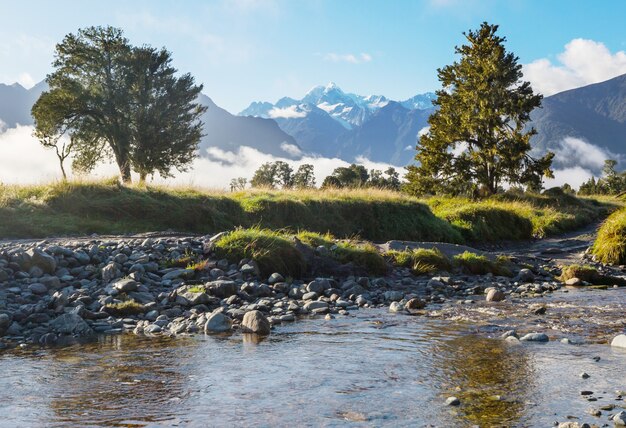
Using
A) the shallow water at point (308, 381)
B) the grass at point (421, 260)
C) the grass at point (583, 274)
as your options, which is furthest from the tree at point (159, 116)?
the shallow water at point (308, 381)

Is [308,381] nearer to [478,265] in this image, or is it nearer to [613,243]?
[478,265]

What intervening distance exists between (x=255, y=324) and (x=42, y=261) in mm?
5122

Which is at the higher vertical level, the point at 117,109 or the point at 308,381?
the point at 117,109

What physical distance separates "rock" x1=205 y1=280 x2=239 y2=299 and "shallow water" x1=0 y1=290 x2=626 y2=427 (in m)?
2.58

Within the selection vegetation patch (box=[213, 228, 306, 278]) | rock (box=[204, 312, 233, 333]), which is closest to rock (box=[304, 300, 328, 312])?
rock (box=[204, 312, 233, 333])

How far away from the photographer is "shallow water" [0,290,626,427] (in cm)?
483

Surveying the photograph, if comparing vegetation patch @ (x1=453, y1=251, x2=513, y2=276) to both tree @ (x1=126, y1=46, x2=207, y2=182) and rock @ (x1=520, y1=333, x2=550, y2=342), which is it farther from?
tree @ (x1=126, y1=46, x2=207, y2=182)

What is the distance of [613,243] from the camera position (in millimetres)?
19203

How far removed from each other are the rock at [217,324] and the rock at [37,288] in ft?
11.3

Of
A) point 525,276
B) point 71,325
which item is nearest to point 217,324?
point 71,325

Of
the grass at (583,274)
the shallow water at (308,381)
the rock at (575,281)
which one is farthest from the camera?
the grass at (583,274)

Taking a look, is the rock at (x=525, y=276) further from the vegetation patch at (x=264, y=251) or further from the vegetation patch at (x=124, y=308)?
the vegetation patch at (x=124, y=308)

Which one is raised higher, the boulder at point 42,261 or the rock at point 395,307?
the boulder at point 42,261

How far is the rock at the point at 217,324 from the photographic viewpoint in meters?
8.45
